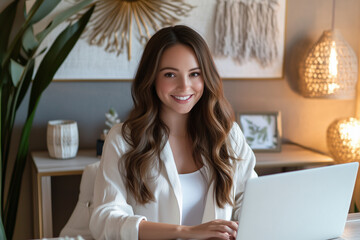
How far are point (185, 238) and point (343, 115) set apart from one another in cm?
227

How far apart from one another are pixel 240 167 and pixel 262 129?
121 centimetres

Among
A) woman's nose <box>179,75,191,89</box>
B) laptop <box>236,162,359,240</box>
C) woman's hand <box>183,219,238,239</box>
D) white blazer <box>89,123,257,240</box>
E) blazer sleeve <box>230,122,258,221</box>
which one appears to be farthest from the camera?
blazer sleeve <box>230,122,258,221</box>

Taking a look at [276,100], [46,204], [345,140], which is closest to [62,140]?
[46,204]

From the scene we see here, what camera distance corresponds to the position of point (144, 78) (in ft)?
5.23

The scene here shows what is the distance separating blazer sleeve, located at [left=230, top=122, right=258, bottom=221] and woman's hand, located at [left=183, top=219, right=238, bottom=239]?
0.38m

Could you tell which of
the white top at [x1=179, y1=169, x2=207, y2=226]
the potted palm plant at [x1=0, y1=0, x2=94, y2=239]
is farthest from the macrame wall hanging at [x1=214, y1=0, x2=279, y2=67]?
the white top at [x1=179, y1=169, x2=207, y2=226]

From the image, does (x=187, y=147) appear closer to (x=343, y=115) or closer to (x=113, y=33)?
(x=113, y=33)

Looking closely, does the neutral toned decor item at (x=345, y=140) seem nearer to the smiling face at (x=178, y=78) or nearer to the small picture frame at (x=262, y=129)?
the small picture frame at (x=262, y=129)

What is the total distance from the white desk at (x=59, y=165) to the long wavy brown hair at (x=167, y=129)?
2.74 feet

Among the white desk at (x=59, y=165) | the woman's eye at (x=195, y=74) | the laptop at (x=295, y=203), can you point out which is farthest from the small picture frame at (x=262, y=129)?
the laptop at (x=295, y=203)

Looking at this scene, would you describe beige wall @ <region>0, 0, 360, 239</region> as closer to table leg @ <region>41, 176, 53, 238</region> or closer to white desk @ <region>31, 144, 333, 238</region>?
white desk @ <region>31, 144, 333, 238</region>

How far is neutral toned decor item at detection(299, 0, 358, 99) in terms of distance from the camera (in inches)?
110

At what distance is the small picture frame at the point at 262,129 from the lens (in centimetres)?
285

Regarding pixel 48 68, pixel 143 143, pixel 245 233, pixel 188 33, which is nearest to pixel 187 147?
pixel 143 143
